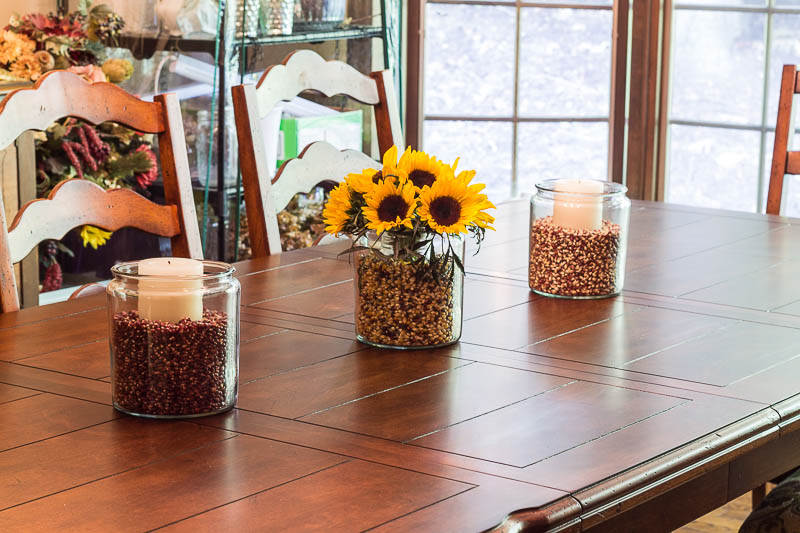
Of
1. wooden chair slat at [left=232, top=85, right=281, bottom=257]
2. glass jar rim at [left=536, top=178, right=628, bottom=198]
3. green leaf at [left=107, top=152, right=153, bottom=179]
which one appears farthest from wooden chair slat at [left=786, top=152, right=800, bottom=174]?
green leaf at [left=107, top=152, right=153, bottom=179]

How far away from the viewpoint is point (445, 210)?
126 centimetres

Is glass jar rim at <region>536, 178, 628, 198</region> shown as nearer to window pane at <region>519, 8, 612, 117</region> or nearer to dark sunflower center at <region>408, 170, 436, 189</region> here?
dark sunflower center at <region>408, 170, 436, 189</region>

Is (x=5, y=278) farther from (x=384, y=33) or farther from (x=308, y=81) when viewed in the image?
(x=384, y=33)

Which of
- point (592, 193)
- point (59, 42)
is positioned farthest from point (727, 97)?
point (592, 193)

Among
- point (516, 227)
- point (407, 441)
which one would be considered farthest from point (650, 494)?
point (516, 227)

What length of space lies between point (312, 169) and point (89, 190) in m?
0.51

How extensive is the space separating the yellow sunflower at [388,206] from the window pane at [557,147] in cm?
294

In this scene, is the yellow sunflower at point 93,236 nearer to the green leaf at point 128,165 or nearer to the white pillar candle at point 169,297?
the green leaf at point 128,165

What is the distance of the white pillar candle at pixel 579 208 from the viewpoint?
1.55m

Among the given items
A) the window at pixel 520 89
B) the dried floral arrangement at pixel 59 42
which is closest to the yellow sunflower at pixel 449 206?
the dried floral arrangement at pixel 59 42

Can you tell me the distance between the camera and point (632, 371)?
123 cm

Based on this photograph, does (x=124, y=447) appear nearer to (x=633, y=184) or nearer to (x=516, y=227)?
(x=516, y=227)

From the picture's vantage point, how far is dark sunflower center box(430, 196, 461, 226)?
126 centimetres

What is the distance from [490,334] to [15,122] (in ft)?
2.44
